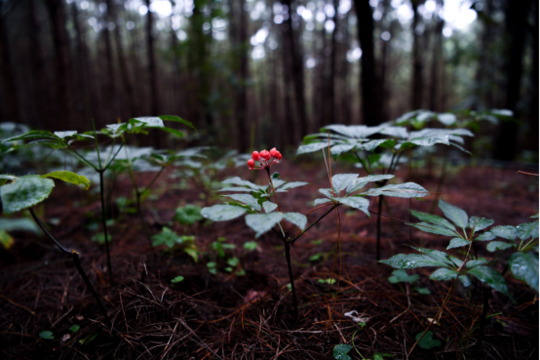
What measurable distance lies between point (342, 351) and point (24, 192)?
128cm

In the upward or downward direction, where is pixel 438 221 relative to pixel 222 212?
downward

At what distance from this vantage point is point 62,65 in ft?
14.4

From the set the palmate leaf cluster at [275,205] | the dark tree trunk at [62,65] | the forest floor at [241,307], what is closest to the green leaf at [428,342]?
the forest floor at [241,307]

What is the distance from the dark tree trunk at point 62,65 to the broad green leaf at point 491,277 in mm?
5353

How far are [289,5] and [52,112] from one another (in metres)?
8.39

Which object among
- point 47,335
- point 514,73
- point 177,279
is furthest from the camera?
point 514,73

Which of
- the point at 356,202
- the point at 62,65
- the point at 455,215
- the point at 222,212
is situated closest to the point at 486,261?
the point at 455,215

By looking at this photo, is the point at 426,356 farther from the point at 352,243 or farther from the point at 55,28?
the point at 55,28

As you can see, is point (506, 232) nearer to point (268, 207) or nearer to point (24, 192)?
point (268, 207)

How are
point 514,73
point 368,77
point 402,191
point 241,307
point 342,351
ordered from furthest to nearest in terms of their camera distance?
point 514,73, point 368,77, point 241,307, point 342,351, point 402,191

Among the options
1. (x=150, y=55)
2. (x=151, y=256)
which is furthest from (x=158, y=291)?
(x=150, y=55)

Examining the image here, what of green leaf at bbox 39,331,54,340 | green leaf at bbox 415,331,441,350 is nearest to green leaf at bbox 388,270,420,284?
green leaf at bbox 415,331,441,350

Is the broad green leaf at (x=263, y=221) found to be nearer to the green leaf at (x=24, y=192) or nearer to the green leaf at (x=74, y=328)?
the green leaf at (x=24, y=192)

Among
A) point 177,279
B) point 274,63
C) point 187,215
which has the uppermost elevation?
point 274,63
